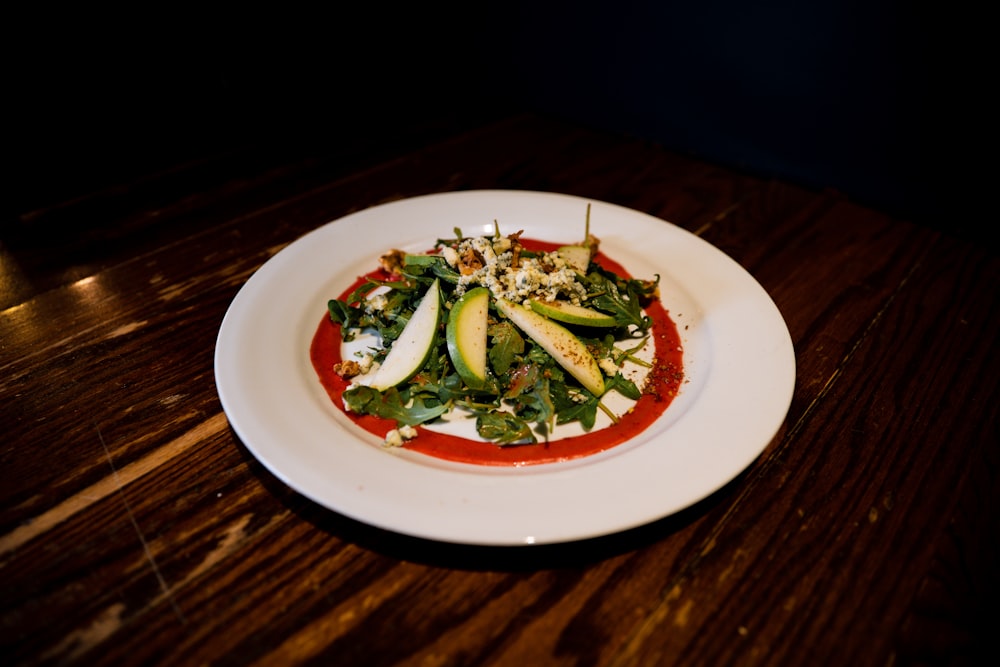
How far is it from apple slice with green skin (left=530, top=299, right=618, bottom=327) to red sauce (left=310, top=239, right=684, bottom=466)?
160mm

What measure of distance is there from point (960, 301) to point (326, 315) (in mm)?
1787

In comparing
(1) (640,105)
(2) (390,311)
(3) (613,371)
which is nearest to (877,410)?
(3) (613,371)

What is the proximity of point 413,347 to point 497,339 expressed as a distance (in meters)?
0.19

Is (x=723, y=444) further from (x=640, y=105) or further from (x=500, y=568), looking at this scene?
(x=640, y=105)

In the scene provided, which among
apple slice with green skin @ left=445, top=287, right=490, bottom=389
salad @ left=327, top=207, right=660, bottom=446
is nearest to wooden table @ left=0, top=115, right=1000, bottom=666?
salad @ left=327, top=207, right=660, bottom=446

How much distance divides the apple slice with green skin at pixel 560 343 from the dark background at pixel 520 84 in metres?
1.70

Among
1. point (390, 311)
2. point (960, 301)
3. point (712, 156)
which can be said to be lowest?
point (712, 156)

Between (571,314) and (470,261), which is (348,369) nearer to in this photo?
(470,261)

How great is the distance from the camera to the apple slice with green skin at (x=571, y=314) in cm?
150

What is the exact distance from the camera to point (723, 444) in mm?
1204

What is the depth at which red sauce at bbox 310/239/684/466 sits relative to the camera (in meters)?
1.28

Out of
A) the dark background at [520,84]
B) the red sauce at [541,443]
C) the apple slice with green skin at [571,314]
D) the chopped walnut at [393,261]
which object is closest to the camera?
the red sauce at [541,443]

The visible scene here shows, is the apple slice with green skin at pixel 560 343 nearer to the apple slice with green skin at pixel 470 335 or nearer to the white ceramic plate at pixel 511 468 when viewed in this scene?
the apple slice with green skin at pixel 470 335

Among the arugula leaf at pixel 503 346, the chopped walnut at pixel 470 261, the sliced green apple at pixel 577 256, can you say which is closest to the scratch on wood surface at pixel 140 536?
the arugula leaf at pixel 503 346
